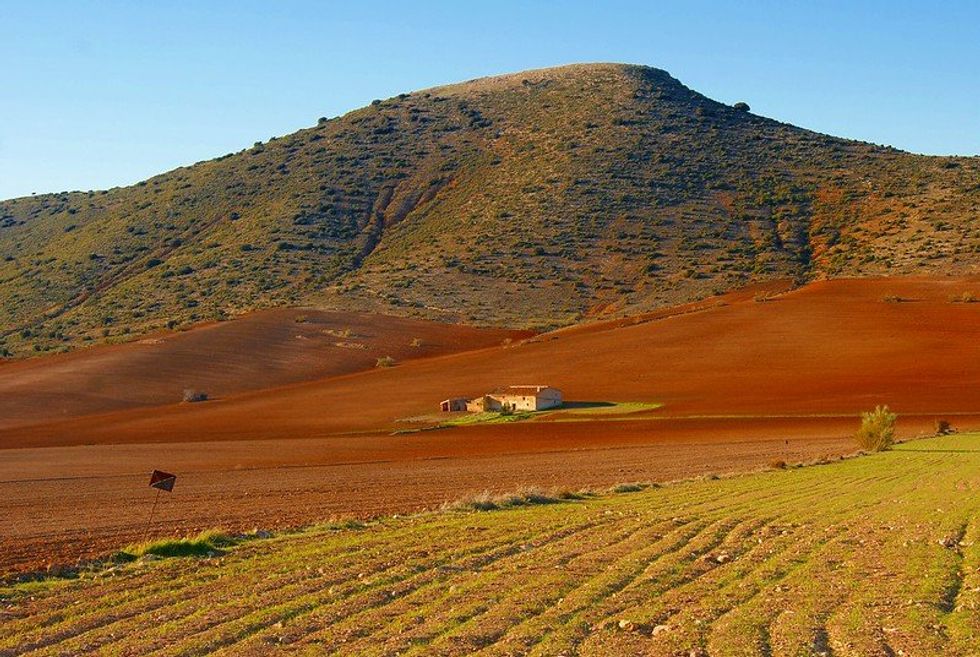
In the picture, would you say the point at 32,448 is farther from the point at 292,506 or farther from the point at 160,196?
the point at 160,196

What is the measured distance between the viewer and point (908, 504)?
22734 mm

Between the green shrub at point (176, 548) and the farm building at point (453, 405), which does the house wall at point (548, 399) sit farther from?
the green shrub at point (176, 548)

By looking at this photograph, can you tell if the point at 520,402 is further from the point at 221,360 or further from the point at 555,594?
the point at 555,594

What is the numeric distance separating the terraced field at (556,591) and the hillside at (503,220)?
7708 cm

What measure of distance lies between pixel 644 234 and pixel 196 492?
81.3 meters

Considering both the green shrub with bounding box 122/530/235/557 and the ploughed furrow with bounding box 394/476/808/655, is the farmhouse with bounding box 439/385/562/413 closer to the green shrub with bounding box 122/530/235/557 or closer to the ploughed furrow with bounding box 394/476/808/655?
the green shrub with bounding box 122/530/235/557

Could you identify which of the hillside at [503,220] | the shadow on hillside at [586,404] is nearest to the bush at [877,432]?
the shadow on hillside at [586,404]

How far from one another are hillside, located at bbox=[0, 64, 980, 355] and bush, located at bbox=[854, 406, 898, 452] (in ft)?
176

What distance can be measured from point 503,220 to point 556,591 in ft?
337

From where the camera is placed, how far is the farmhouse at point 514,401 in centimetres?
6769

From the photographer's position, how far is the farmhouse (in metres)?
67.7

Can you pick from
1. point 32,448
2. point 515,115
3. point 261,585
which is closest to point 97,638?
point 261,585

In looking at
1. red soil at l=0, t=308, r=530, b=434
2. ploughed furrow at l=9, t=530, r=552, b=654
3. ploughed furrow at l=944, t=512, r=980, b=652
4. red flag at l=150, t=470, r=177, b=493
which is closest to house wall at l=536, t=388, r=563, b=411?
red soil at l=0, t=308, r=530, b=434

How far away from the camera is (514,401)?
6850 centimetres
